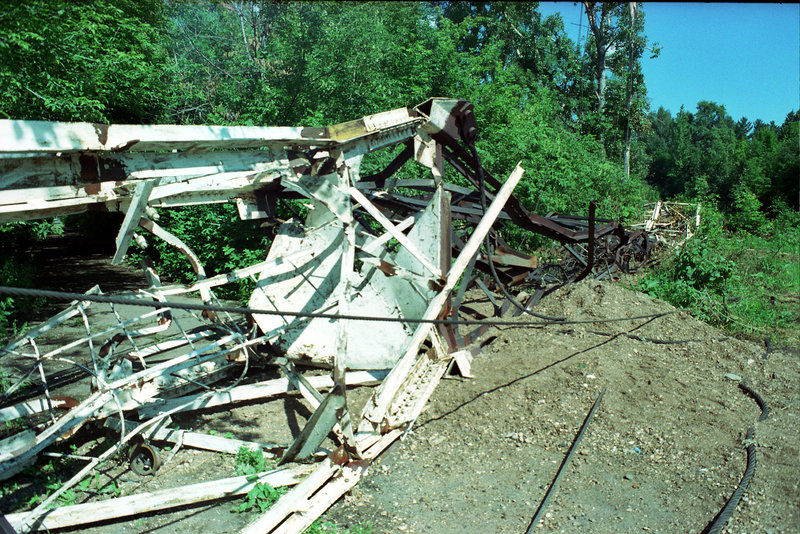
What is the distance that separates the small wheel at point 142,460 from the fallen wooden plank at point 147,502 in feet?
2.04

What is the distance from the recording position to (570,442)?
4.95 m

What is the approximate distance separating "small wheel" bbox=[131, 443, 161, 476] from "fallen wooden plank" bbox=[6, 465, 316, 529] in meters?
0.62

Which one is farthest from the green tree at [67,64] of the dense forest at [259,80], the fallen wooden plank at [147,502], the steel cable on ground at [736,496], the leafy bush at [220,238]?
the steel cable on ground at [736,496]

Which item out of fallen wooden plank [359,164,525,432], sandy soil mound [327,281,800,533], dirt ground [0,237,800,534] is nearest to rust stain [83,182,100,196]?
dirt ground [0,237,800,534]

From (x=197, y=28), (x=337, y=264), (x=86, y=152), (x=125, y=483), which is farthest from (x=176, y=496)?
(x=197, y=28)

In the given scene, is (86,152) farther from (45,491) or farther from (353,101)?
(353,101)

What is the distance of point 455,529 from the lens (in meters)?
3.82

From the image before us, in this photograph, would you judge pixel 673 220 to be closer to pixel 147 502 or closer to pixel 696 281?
pixel 696 281

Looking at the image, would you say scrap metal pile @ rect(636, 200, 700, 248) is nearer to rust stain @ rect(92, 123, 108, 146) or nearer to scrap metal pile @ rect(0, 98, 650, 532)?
scrap metal pile @ rect(0, 98, 650, 532)

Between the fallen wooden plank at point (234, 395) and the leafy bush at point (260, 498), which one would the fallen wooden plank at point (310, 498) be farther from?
the fallen wooden plank at point (234, 395)

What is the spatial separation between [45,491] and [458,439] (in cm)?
359

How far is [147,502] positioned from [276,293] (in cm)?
315

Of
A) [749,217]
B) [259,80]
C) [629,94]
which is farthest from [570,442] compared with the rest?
[629,94]

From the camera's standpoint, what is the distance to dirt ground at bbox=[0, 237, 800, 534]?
3.95 metres
